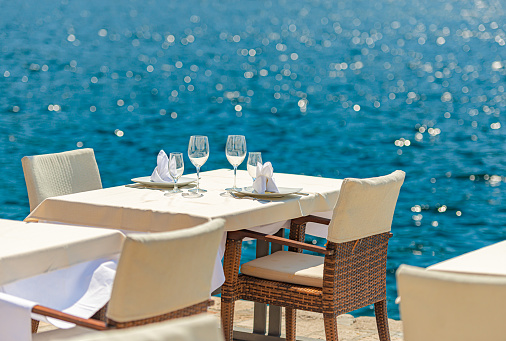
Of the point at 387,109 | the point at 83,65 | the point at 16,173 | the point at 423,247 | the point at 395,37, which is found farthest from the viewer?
the point at 395,37

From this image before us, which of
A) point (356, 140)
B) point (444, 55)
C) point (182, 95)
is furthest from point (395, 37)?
point (356, 140)

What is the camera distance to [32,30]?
115ft

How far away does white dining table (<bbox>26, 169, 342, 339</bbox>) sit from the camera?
3.49 m

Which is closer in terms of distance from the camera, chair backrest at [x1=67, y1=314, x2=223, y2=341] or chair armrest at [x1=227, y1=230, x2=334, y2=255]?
chair backrest at [x1=67, y1=314, x2=223, y2=341]

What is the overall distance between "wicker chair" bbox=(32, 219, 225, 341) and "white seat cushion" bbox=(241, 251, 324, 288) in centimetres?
96

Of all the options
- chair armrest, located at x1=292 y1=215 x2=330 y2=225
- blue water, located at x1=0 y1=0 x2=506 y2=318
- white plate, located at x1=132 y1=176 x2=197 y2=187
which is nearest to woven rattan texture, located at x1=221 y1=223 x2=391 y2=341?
chair armrest, located at x1=292 y1=215 x2=330 y2=225

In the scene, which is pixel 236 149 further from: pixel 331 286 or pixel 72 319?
pixel 72 319

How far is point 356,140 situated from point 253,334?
12.3m

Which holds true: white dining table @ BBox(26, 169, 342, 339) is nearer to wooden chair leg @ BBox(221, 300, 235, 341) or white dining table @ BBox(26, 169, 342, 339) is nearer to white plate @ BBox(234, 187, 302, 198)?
white plate @ BBox(234, 187, 302, 198)

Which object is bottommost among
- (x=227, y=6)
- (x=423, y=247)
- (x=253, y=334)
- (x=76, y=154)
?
(x=423, y=247)

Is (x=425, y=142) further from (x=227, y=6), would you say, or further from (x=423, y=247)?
(x=227, y=6)

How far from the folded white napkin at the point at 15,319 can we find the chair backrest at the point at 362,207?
132 cm

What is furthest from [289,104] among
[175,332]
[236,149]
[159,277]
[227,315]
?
[175,332]

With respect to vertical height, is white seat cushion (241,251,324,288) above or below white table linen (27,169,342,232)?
below
